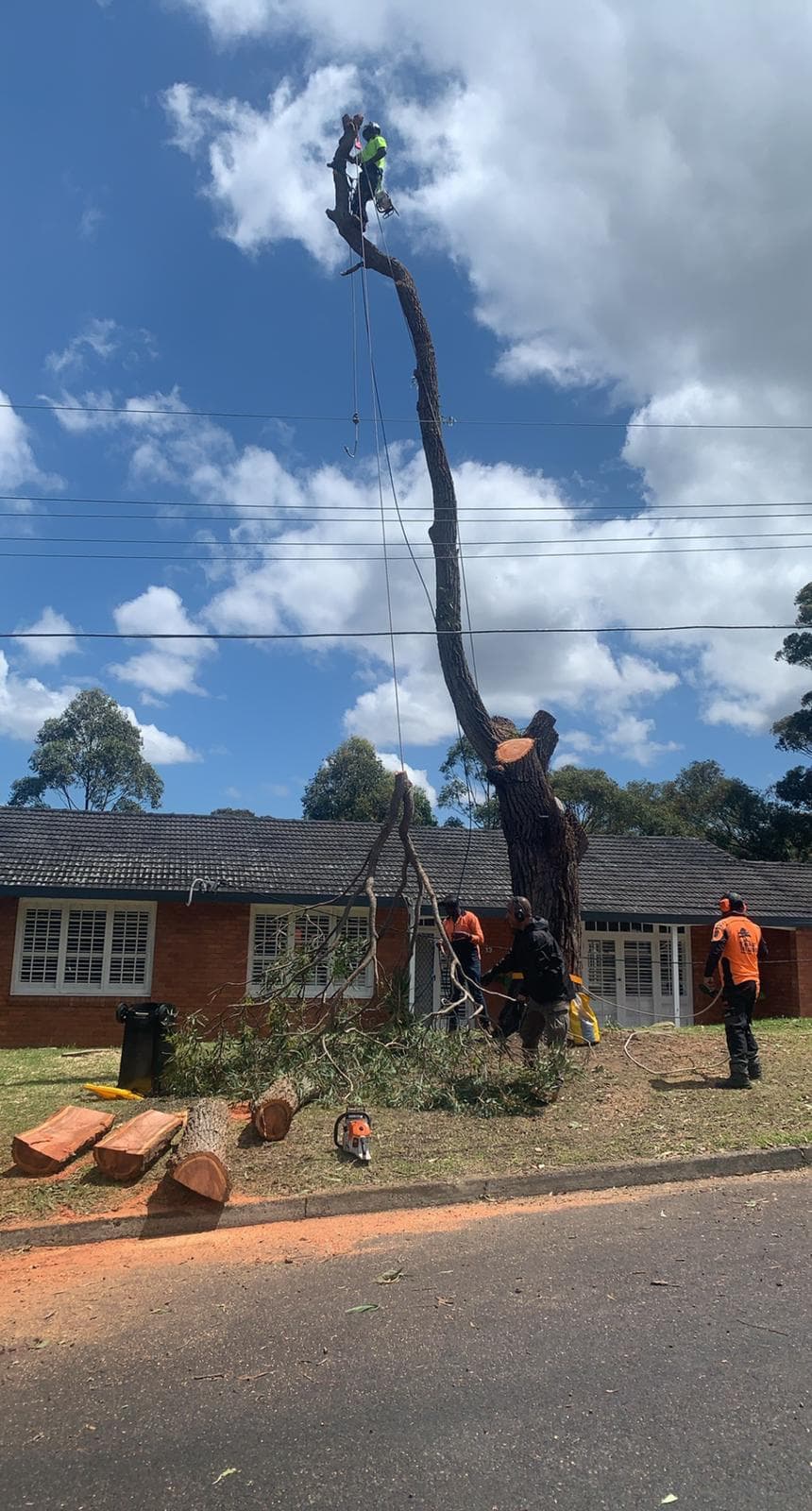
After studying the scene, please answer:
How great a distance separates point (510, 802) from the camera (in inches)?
415

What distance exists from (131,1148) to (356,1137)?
1.43 metres

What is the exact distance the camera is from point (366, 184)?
37.7 ft

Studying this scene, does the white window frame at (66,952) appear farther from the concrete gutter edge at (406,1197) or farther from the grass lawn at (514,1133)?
the concrete gutter edge at (406,1197)

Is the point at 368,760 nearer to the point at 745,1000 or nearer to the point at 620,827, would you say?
the point at 620,827

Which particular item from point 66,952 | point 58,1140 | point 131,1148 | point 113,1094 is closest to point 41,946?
point 66,952

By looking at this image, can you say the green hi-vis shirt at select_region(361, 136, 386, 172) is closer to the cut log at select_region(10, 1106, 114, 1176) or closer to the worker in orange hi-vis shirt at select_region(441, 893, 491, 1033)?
the worker in orange hi-vis shirt at select_region(441, 893, 491, 1033)

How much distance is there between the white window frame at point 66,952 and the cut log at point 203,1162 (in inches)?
365

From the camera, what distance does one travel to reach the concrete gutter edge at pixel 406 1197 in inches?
229

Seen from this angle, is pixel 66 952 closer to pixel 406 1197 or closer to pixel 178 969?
pixel 178 969

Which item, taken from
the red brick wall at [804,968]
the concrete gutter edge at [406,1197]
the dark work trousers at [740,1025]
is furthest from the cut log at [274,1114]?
the red brick wall at [804,968]

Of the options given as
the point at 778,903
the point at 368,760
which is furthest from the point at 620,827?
the point at 778,903

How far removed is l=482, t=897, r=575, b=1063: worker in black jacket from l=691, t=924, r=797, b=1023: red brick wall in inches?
384

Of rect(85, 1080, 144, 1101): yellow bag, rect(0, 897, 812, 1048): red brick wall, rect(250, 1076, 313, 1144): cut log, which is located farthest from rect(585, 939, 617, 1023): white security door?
rect(250, 1076, 313, 1144): cut log

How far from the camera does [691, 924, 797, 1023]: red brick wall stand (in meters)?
17.5
